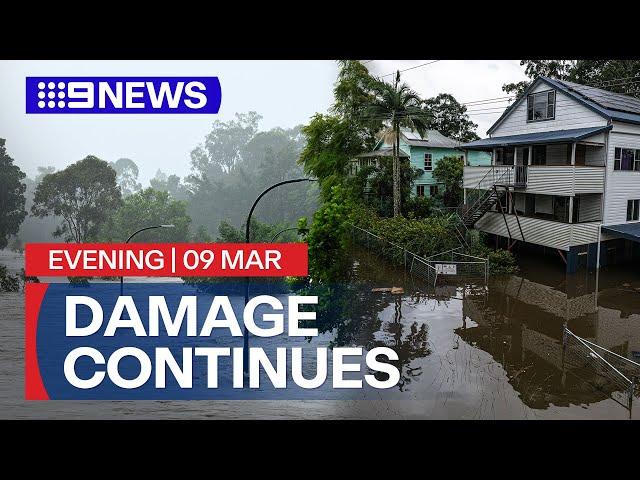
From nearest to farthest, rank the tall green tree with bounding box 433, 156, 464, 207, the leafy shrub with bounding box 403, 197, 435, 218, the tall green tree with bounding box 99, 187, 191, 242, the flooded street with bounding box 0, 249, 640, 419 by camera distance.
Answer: the flooded street with bounding box 0, 249, 640, 419 → the leafy shrub with bounding box 403, 197, 435, 218 → the tall green tree with bounding box 433, 156, 464, 207 → the tall green tree with bounding box 99, 187, 191, 242

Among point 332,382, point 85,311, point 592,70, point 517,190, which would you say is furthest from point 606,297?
point 85,311

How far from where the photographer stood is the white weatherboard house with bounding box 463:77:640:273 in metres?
22.9

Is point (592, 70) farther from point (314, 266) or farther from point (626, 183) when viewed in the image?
point (314, 266)

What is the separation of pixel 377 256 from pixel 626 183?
13.0m

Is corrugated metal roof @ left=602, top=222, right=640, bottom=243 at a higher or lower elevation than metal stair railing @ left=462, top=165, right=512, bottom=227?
lower

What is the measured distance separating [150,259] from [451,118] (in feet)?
123

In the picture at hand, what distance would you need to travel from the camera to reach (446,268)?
21547mm

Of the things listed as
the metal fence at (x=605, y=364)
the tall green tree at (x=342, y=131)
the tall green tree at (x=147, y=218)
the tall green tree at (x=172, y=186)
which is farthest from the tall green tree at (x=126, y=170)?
the metal fence at (x=605, y=364)

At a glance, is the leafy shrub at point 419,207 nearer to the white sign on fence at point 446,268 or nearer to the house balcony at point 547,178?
the house balcony at point 547,178

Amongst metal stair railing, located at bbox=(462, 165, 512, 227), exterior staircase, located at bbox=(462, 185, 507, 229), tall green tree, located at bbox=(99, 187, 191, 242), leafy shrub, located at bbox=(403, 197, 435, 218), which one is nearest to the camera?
metal stair railing, located at bbox=(462, 165, 512, 227)

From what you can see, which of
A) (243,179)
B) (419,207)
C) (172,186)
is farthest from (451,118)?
(172,186)

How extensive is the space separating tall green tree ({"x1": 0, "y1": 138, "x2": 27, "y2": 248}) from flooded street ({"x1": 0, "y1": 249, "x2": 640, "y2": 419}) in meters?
22.3

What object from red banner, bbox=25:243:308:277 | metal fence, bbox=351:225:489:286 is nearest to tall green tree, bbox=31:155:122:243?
metal fence, bbox=351:225:489:286

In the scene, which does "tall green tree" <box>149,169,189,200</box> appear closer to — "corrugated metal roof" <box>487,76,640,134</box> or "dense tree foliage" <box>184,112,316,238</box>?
"dense tree foliage" <box>184,112,316,238</box>
